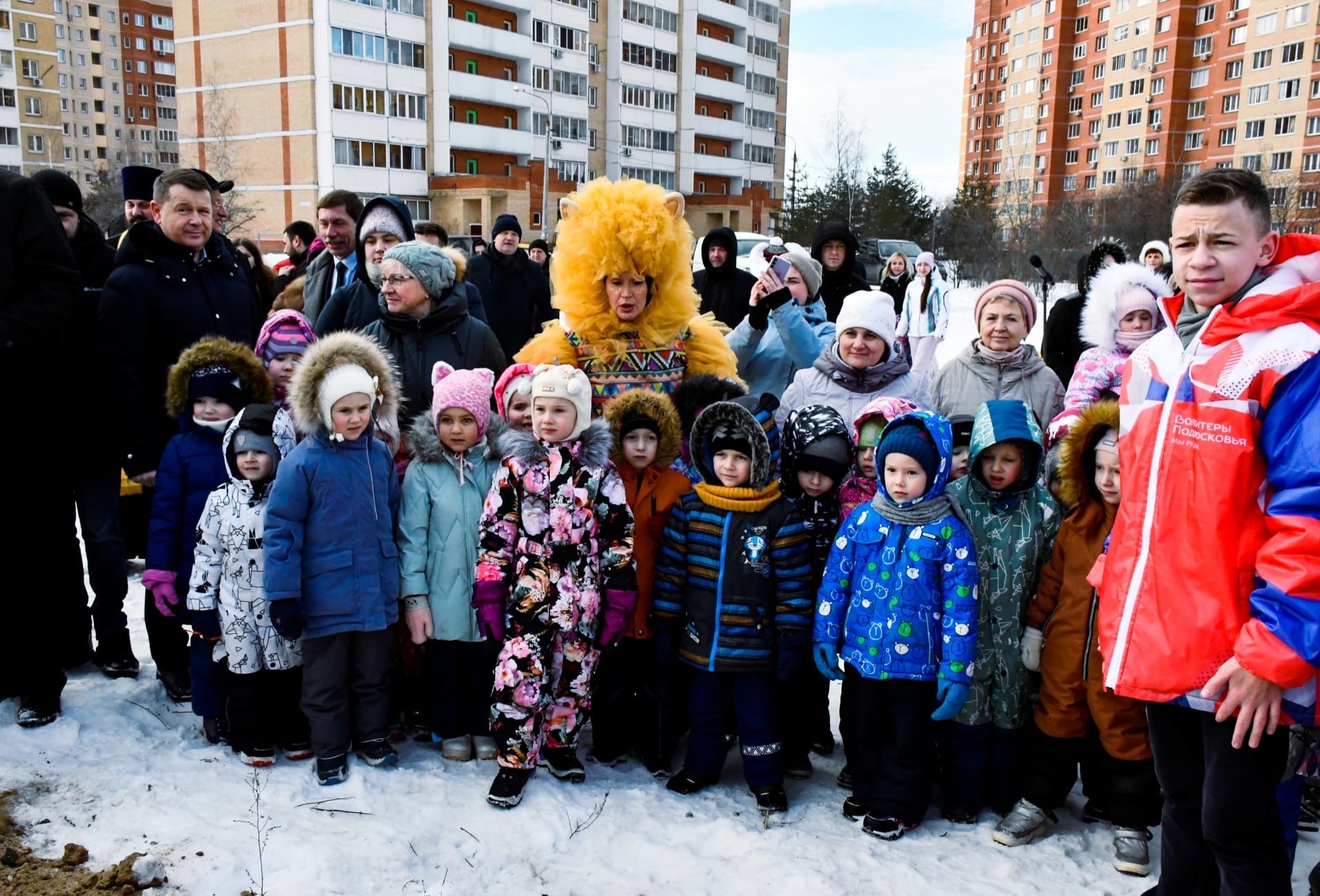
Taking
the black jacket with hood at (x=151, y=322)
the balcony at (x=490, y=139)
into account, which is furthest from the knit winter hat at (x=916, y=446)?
the balcony at (x=490, y=139)

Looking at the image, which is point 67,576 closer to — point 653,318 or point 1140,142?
point 653,318

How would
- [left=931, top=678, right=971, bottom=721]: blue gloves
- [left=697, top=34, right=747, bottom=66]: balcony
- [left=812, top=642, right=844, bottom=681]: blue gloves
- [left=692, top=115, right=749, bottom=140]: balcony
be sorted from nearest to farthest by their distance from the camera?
[left=931, top=678, right=971, bottom=721]: blue gloves → [left=812, top=642, right=844, bottom=681]: blue gloves → [left=697, top=34, right=747, bottom=66]: balcony → [left=692, top=115, right=749, bottom=140]: balcony

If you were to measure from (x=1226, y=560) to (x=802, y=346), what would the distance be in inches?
105

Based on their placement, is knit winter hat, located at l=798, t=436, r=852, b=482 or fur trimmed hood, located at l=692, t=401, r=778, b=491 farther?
knit winter hat, located at l=798, t=436, r=852, b=482

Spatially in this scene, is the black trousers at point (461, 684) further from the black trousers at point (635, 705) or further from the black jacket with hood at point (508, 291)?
the black jacket with hood at point (508, 291)

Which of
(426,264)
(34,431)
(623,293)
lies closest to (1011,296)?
(623,293)

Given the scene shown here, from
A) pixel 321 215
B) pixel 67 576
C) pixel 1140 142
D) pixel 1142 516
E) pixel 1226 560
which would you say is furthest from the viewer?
pixel 1140 142

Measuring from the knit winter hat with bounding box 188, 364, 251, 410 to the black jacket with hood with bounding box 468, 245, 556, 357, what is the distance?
217 inches

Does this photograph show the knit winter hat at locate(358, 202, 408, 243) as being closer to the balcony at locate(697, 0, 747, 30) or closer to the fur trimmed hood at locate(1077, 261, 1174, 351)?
the fur trimmed hood at locate(1077, 261, 1174, 351)

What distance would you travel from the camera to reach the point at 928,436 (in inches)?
122

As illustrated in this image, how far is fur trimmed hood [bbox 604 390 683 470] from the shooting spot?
3.53 metres

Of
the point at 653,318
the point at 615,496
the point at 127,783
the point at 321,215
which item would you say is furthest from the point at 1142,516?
the point at 321,215

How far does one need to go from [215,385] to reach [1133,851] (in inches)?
146

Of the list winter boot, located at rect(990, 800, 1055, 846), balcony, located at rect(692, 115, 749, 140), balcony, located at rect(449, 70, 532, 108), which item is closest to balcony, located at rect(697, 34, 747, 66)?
balcony, located at rect(692, 115, 749, 140)
